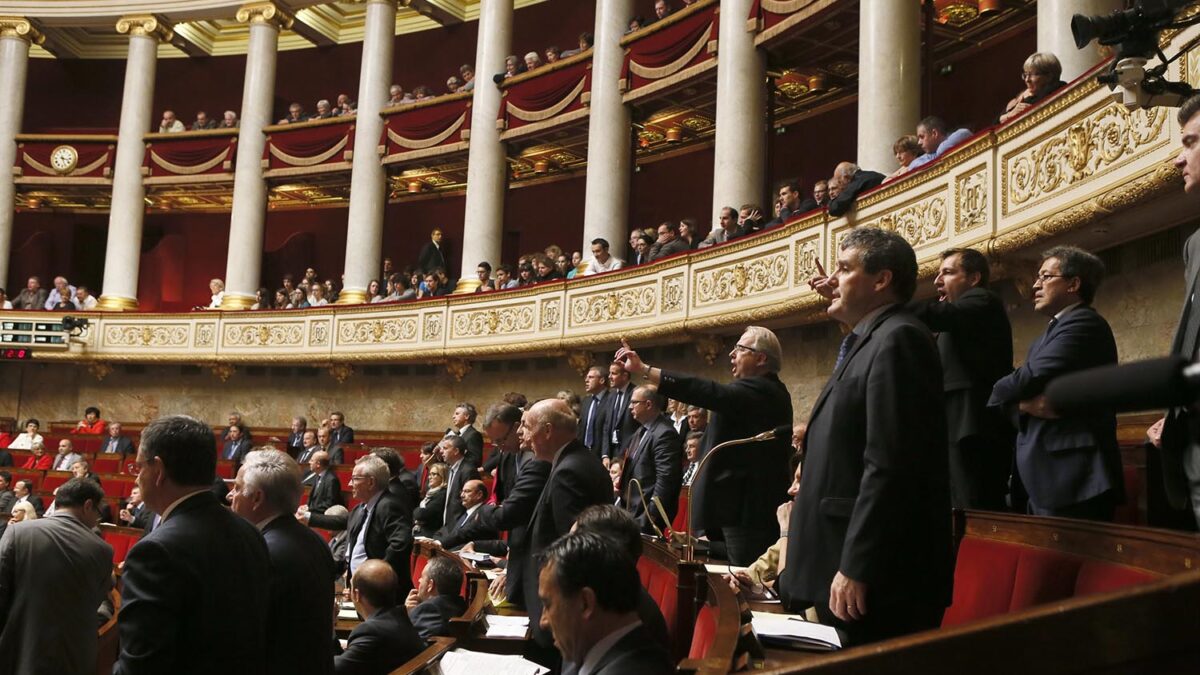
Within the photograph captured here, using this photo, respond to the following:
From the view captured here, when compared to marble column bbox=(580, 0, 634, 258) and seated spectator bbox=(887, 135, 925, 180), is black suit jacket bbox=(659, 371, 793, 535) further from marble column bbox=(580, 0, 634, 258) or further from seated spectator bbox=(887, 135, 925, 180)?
marble column bbox=(580, 0, 634, 258)

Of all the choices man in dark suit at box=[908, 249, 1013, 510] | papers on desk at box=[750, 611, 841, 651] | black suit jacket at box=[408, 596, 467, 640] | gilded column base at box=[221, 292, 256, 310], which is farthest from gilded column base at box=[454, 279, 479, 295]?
papers on desk at box=[750, 611, 841, 651]

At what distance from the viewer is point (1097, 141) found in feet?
18.2

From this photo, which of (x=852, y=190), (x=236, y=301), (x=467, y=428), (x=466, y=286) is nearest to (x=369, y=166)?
(x=236, y=301)

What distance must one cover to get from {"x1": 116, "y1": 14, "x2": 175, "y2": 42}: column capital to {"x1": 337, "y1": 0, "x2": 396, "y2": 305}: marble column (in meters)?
4.25

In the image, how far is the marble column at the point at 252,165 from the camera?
16281 mm

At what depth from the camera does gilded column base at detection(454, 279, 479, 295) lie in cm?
1362

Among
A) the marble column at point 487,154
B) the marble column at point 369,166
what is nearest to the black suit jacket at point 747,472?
the marble column at point 487,154

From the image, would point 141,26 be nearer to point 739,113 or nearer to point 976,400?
point 739,113

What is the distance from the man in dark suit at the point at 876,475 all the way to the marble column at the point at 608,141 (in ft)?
33.2

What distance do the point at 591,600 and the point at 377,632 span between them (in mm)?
1795

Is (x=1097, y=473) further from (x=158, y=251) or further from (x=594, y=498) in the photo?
(x=158, y=251)

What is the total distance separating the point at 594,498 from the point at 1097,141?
3.61 m

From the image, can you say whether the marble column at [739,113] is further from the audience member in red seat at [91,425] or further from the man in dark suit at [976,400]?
the audience member in red seat at [91,425]

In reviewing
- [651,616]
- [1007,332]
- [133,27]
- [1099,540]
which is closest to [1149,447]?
[1007,332]
